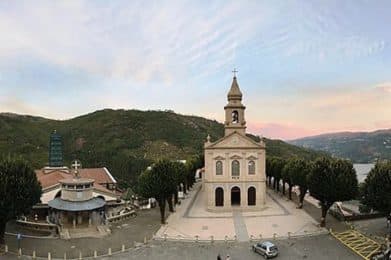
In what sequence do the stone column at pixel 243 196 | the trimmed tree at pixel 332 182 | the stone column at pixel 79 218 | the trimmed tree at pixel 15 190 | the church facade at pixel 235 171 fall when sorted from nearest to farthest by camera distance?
the trimmed tree at pixel 15 190 < the trimmed tree at pixel 332 182 < the stone column at pixel 79 218 < the stone column at pixel 243 196 < the church facade at pixel 235 171

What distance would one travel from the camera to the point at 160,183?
5206cm

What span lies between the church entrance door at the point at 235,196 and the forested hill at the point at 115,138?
134 feet

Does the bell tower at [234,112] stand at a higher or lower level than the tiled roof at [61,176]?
higher

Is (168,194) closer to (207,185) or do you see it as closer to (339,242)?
(207,185)

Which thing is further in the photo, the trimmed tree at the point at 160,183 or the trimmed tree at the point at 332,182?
the trimmed tree at the point at 160,183

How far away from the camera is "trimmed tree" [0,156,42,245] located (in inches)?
1598

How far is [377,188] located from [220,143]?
25.2 m

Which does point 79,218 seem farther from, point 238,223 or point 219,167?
point 219,167

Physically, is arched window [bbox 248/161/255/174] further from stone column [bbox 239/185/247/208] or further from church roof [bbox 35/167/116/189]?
church roof [bbox 35/167/116/189]

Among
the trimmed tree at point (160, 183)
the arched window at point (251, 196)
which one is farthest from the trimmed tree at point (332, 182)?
the trimmed tree at point (160, 183)

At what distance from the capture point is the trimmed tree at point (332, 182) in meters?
46.9

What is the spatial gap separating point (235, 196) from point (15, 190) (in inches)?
1271

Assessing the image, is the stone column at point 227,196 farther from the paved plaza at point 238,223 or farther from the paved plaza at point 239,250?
the paved plaza at point 239,250

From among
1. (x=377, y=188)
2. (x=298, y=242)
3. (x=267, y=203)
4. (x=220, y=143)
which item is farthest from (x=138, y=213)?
(x=377, y=188)
